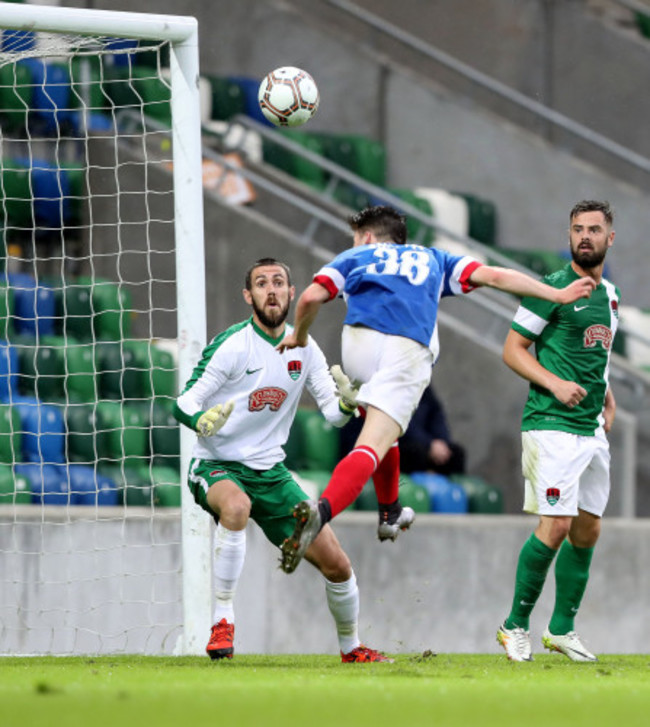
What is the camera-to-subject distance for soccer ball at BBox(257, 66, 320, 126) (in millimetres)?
7637

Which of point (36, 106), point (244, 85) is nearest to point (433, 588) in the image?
point (36, 106)

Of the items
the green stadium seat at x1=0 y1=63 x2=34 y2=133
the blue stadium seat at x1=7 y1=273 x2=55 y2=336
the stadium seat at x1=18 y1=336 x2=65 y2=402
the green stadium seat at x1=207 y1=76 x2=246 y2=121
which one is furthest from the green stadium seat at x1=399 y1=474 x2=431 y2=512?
the green stadium seat at x1=207 y1=76 x2=246 y2=121

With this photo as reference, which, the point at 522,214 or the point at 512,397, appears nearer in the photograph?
the point at 512,397

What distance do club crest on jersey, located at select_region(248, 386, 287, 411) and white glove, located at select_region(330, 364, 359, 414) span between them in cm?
29

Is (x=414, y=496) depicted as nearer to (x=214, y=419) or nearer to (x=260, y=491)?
(x=260, y=491)

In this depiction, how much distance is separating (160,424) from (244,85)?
4804 millimetres

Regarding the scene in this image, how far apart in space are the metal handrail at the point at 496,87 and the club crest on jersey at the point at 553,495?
8193mm

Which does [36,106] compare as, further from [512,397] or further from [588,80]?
[588,80]

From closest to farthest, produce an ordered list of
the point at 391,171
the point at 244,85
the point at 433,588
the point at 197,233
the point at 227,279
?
1. the point at 197,233
2. the point at 433,588
3. the point at 227,279
4. the point at 244,85
5. the point at 391,171

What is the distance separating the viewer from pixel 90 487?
31.7 ft

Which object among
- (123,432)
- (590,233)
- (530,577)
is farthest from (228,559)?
(123,432)

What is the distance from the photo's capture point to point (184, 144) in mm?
7996

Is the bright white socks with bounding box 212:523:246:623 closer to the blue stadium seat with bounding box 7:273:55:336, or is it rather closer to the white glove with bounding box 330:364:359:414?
the white glove with bounding box 330:364:359:414

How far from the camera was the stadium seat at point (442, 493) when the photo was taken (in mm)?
10766
